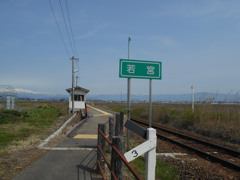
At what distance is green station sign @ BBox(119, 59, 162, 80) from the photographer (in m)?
5.11

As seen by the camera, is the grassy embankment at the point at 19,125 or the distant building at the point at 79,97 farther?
the distant building at the point at 79,97

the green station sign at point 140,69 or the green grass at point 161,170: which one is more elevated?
the green station sign at point 140,69

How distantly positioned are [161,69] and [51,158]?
13.2 feet

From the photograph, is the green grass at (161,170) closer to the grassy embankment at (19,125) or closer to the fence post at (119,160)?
the fence post at (119,160)

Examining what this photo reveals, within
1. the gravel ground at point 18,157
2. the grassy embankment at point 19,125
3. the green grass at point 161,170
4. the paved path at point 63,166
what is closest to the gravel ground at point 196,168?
the green grass at point 161,170

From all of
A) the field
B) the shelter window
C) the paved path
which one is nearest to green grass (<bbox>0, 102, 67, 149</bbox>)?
the paved path

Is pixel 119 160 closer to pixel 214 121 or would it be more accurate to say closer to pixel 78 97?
pixel 214 121

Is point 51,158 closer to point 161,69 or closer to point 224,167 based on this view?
point 161,69

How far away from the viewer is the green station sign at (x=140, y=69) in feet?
16.8

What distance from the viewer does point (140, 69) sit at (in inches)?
204

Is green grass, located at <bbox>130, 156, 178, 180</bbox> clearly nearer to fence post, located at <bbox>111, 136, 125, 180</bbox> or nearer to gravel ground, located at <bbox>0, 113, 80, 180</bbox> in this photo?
fence post, located at <bbox>111, 136, 125, 180</bbox>

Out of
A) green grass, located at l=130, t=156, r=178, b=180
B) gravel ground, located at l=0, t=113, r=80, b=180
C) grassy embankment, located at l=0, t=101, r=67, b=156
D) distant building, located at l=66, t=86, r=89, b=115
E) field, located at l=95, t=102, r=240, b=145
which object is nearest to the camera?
gravel ground, located at l=0, t=113, r=80, b=180

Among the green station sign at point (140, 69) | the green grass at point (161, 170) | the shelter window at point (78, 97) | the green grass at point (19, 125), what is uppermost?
the green station sign at point (140, 69)

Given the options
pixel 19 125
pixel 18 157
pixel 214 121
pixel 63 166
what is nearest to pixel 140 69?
pixel 63 166
